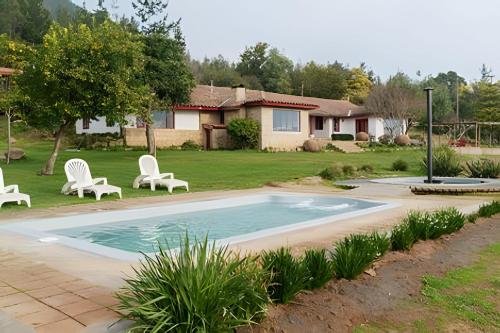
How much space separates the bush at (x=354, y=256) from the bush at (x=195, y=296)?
4.23ft

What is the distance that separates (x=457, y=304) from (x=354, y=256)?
3.45 feet

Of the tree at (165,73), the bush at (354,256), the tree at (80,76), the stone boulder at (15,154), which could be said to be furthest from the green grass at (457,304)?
the stone boulder at (15,154)

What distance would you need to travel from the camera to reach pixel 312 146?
121 ft

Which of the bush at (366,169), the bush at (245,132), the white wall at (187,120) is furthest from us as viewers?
the white wall at (187,120)

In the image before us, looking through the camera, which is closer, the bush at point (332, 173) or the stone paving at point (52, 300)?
the stone paving at point (52, 300)

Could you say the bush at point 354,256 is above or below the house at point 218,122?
below

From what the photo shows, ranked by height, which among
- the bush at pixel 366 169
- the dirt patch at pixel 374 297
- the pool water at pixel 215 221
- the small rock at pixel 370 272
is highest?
the bush at pixel 366 169

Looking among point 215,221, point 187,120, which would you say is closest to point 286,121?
point 187,120

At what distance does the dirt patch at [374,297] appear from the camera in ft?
12.8

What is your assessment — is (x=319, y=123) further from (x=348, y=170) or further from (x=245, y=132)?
(x=348, y=170)

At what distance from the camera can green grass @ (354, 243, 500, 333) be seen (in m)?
3.95

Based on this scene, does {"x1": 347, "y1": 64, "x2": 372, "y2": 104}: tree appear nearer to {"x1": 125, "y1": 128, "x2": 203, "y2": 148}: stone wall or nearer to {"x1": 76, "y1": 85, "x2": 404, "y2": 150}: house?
{"x1": 76, "y1": 85, "x2": 404, "y2": 150}: house

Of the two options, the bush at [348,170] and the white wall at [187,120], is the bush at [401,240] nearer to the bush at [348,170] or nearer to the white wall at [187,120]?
the bush at [348,170]

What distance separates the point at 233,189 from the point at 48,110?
23.8 feet
